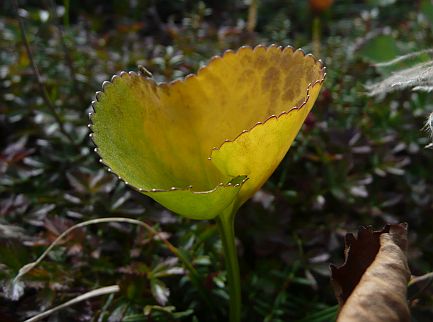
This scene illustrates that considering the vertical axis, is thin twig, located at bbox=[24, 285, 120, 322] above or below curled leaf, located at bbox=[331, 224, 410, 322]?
below

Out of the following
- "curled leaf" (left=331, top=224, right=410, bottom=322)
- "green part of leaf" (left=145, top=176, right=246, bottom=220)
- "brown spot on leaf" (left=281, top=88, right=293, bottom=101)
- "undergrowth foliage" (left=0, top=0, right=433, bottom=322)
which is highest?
"brown spot on leaf" (left=281, top=88, right=293, bottom=101)

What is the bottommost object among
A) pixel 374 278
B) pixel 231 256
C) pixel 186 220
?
pixel 186 220

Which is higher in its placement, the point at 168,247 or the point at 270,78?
the point at 270,78

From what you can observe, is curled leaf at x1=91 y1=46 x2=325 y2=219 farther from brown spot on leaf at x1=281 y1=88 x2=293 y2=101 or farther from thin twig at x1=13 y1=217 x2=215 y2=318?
thin twig at x1=13 y1=217 x2=215 y2=318

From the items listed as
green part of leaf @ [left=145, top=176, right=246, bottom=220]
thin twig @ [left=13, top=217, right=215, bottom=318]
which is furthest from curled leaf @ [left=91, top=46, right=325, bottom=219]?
thin twig @ [left=13, top=217, right=215, bottom=318]

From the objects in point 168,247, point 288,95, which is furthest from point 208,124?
point 168,247

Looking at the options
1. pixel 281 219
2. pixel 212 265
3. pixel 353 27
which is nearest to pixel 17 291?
pixel 212 265

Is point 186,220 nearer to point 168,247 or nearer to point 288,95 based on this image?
point 168,247

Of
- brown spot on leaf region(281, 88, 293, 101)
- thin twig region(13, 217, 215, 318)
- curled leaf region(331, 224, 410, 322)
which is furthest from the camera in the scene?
thin twig region(13, 217, 215, 318)
